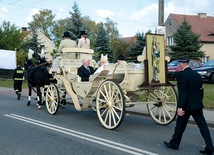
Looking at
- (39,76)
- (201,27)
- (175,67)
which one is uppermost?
(201,27)

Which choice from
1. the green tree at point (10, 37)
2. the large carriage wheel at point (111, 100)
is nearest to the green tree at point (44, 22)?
the green tree at point (10, 37)

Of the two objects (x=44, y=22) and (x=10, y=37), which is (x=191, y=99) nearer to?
(x=10, y=37)

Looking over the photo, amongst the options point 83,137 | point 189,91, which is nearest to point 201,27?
point 83,137

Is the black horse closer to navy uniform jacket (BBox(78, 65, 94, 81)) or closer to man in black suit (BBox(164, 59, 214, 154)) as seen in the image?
navy uniform jacket (BBox(78, 65, 94, 81))

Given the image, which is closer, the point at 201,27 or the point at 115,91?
the point at 115,91

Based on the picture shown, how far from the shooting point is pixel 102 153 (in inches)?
259

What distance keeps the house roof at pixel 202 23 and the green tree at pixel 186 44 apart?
436 inches

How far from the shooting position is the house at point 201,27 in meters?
49.9

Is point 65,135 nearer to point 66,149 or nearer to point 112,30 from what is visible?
point 66,149

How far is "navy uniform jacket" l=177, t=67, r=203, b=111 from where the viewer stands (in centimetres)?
656

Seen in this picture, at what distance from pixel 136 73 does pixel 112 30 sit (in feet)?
231

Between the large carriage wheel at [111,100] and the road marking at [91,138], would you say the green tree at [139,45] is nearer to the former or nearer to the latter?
the road marking at [91,138]

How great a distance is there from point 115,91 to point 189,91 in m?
2.56

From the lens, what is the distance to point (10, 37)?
49406 mm
